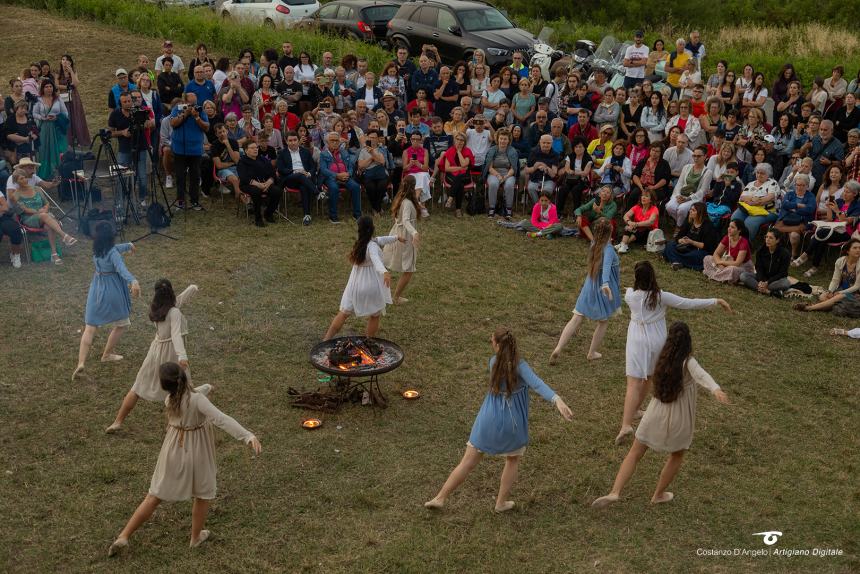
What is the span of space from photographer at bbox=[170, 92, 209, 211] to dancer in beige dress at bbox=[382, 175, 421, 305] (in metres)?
4.74

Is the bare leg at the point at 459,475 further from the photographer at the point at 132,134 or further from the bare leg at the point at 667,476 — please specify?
the photographer at the point at 132,134

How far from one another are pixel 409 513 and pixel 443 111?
1081cm

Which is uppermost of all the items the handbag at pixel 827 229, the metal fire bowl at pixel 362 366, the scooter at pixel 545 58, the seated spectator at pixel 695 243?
the scooter at pixel 545 58

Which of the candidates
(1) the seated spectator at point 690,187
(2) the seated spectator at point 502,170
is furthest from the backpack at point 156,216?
(1) the seated spectator at point 690,187

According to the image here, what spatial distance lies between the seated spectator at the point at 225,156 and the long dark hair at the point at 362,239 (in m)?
5.64

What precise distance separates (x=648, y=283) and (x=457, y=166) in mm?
7625

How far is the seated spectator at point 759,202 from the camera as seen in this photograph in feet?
46.5

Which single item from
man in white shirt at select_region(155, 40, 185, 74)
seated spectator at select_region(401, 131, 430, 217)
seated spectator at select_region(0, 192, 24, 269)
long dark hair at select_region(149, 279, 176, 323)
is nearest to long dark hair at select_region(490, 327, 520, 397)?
long dark hair at select_region(149, 279, 176, 323)

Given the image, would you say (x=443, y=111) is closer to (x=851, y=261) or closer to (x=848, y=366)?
(x=851, y=261)

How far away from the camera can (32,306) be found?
11742 millimetres

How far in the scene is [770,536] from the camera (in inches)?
301

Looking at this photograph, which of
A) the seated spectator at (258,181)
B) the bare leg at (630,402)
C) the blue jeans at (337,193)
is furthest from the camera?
the blue jeans at (337,193)

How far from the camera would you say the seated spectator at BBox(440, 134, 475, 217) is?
15883 millimetres

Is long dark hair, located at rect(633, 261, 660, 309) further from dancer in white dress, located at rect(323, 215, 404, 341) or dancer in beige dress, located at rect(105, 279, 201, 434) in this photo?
dancer in beige dress, located at rect(105, 279, 201, 434)
